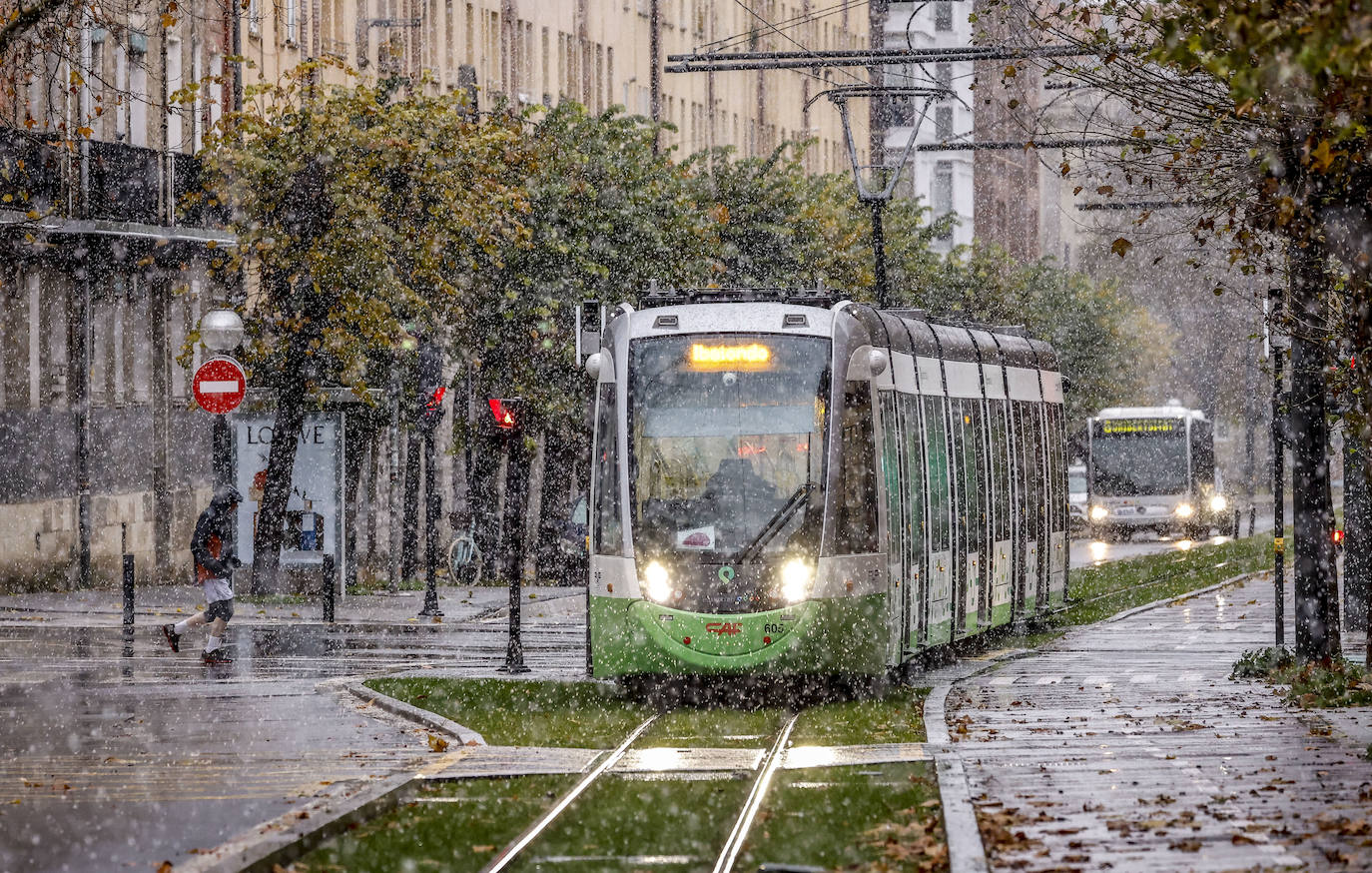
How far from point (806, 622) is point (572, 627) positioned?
39.6 feet

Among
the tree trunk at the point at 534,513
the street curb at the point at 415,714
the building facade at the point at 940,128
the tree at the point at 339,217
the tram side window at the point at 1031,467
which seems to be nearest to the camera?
the street curb at the point at 415,714

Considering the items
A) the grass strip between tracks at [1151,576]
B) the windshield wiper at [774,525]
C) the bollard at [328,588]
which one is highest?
the windshield wiper at [774,525]

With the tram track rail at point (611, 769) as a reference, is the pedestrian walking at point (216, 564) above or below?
above

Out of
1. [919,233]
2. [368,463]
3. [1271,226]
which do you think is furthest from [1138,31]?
[919,233]

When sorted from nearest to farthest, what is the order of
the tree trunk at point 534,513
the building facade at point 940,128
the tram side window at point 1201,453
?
the tree trunk at point 534,513
the tram side window at point 1201,453
the building facade at point 940,128

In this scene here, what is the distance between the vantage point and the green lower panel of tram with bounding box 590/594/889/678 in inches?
767

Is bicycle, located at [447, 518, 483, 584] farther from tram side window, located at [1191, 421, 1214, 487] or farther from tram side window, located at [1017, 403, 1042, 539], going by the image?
tram side window, located at [1191, 421, 1214, 487]

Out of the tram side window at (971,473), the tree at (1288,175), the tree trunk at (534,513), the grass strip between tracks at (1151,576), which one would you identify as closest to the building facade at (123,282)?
the tree trunk at (534,513)

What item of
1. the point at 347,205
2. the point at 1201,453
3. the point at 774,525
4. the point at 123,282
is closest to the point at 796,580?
the point at 774,525

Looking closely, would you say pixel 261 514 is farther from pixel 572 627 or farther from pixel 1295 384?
pixel 1295 384

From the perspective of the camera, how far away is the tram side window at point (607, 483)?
19.9m

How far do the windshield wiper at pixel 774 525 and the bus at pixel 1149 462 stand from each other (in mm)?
46469

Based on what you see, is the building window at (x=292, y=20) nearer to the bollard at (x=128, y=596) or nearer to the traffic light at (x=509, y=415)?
the bollard at (x=128, y=596)

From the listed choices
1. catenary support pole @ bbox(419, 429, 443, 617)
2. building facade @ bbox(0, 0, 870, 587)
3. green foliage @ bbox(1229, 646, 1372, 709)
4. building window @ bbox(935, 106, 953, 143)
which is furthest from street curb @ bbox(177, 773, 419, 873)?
building window @ bbox(935, 106, 953, 143)
